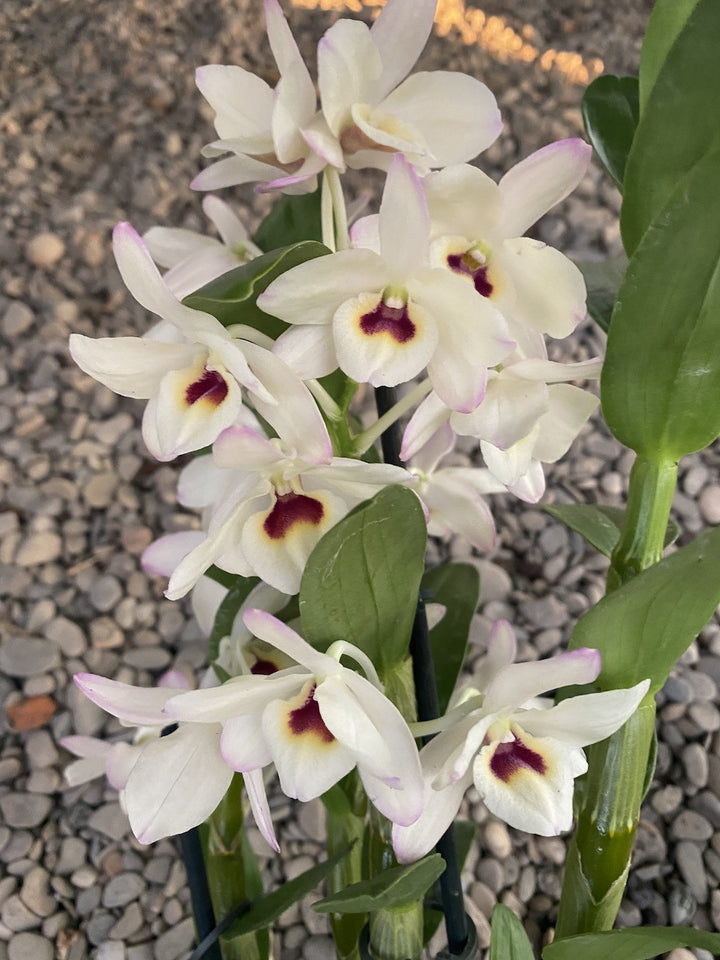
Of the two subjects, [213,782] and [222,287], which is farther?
[213,782]

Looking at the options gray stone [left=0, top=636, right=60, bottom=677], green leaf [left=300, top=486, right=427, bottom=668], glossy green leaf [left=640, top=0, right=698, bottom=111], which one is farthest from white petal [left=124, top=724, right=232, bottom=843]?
gray stone [left=0, top=636, right=60, bottom=677]

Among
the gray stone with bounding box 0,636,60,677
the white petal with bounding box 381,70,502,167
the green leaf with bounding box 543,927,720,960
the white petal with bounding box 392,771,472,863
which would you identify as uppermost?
the white petal with bounding box 381,70,502,167

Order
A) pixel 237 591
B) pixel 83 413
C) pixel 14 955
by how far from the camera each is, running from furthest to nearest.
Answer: pixel 83 413 < pixel 14 955 < pixel 237 591

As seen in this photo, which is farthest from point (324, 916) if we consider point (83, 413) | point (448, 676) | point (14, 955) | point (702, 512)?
point (83, 413)

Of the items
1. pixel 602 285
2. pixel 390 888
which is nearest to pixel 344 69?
pixel 602 285

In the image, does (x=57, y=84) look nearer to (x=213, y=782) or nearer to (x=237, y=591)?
(x=237, y=591)

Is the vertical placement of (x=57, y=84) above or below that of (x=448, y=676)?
above

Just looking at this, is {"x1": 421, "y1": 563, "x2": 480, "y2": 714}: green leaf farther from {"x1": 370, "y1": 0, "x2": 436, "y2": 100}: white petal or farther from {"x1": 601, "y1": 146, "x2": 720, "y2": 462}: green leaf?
{"x1": 370, "y1": 0, "x2": 436, "y2": 100}: white petal
